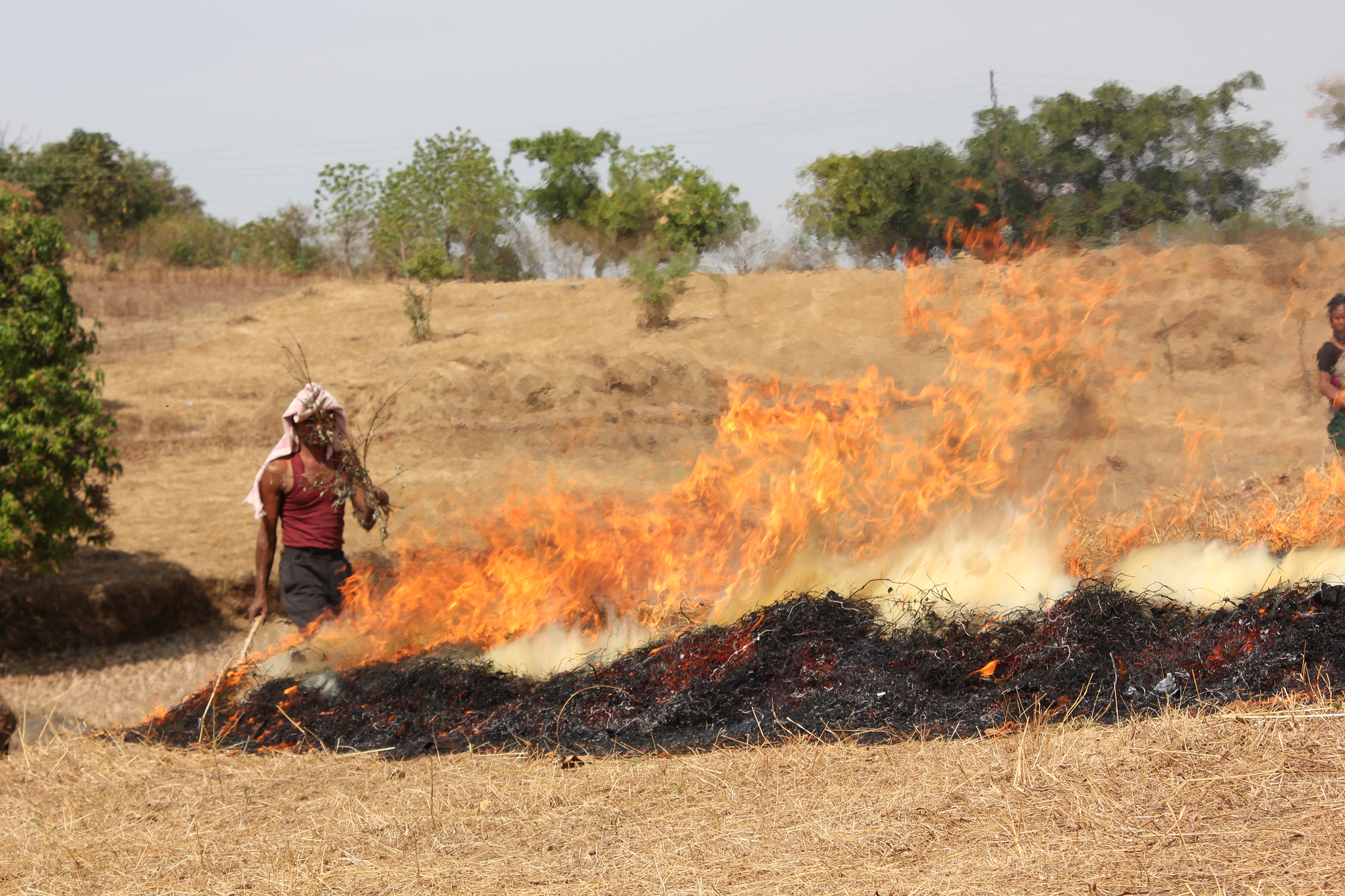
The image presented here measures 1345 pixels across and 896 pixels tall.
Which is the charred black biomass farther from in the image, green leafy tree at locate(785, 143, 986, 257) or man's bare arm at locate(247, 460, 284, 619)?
green leafy tree at locate(785, 143, 986, 257)

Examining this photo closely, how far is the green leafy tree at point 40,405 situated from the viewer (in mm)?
8562

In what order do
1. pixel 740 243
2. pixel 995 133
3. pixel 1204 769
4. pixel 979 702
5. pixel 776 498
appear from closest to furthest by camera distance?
pixel 1204 769, pixel 979 702, pixel 776 498, pixel 995 133, pixel 740 243

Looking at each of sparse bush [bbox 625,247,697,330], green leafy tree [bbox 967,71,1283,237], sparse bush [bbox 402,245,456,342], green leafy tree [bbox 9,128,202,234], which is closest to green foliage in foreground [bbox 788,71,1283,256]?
green leafy tree [bbox 967,71,1283,237]

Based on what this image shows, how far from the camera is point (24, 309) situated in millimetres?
8812

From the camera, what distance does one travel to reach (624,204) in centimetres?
2939

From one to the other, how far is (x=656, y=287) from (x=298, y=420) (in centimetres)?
1525

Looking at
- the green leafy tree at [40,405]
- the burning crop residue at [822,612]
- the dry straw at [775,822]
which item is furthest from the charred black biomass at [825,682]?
the green leafy tree at [40,405]

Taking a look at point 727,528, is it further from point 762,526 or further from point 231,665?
point 231,665

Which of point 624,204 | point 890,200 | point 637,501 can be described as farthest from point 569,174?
point 637,501

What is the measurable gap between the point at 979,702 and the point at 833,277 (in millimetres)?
19271

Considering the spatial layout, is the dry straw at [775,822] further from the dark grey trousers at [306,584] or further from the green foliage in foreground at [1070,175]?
the green foliage in foreground at [1070,175]

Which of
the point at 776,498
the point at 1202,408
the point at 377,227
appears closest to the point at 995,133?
the point at 1202,408

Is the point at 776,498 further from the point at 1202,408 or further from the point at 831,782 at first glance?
the point at 1202,408

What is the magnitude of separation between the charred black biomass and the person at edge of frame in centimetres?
293
